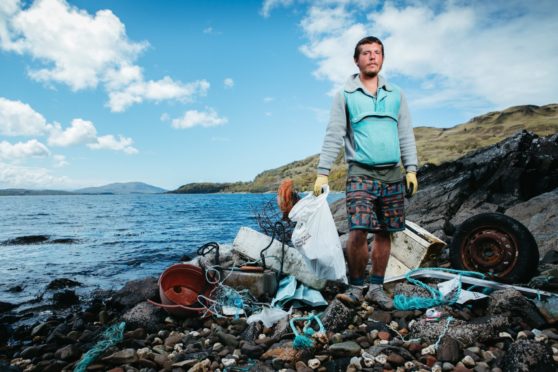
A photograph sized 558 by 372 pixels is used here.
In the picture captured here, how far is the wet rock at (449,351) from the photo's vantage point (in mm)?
2959

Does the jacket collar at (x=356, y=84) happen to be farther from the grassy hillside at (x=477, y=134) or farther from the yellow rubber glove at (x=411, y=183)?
the grassy hillside at (x=477, y=134)

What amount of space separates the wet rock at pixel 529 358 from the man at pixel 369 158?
164cm

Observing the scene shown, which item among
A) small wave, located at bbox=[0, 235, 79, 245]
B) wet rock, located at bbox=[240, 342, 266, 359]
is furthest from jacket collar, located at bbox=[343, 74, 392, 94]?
small wave, located at bbox=[0, 235, 79, 245]

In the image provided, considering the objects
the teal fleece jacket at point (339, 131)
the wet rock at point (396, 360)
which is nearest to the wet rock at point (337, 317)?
the wet rock at point (396, 360)

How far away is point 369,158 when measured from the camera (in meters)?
4.45

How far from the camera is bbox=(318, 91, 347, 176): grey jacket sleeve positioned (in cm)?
462

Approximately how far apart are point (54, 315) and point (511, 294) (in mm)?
7156

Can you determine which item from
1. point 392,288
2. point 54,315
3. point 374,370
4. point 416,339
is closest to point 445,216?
point 392,288

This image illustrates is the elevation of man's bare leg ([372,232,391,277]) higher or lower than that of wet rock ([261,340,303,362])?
higher

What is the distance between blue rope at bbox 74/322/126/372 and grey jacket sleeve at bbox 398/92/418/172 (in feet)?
13.6

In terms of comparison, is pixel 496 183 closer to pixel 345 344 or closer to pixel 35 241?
pixel 345 344

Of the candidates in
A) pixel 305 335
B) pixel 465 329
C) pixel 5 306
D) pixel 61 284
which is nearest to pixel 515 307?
pixel 465 329

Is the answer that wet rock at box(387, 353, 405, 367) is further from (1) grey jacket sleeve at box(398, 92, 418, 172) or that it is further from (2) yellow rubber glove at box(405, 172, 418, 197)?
(1) grey jacket sleeve at box(398, 92, 418, 172)

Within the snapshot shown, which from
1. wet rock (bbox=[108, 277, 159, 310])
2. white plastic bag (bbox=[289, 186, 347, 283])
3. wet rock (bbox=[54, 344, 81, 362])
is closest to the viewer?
wet rock (bbox=[54, 344, 81, 362])
